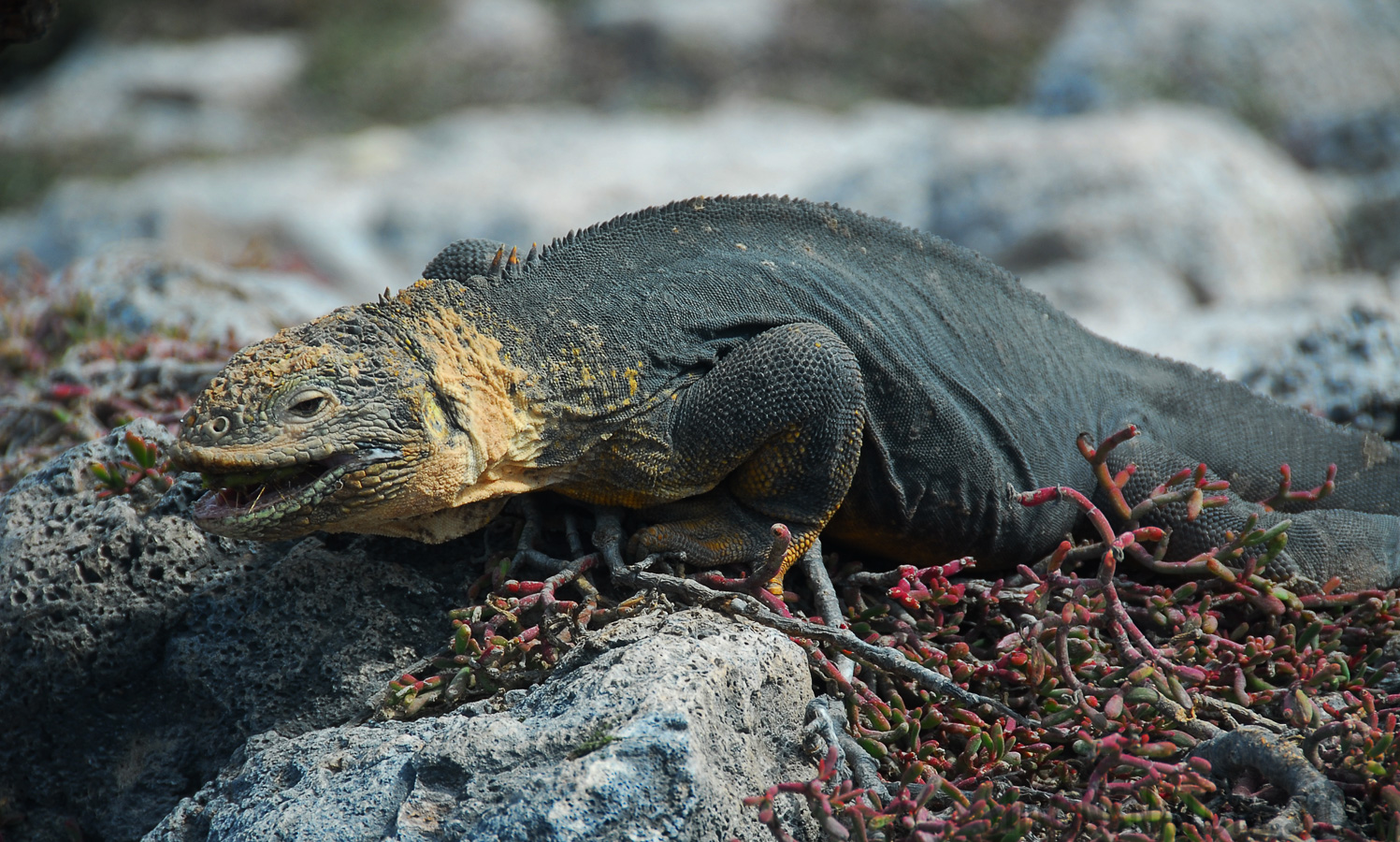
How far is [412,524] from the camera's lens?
3.09 meters

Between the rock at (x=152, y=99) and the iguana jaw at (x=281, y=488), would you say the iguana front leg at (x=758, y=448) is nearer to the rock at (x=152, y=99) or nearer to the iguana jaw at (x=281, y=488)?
the iguana jaw at (x=281, y=488)

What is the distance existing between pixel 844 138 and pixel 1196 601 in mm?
10345

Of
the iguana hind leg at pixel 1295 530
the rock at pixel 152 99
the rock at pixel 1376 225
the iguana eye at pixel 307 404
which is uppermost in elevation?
the rock at pixel 1376 225

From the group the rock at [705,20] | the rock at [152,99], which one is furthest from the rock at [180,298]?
the rock at [705,20]

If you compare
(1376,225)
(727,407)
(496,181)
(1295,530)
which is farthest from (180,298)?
(1376,225)

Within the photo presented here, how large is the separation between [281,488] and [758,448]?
4.35ft

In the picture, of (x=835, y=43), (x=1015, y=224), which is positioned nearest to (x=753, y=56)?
(x=835, y=43)

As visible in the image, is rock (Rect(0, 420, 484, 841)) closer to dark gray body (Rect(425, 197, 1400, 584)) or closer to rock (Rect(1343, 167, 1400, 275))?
dark gray body (Rect(425, 197, 1400, 584))

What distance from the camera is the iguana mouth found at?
2.72m

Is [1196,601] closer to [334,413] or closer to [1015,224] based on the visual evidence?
[334,413]

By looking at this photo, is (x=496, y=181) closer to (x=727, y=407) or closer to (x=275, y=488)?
(x=727, y=407)

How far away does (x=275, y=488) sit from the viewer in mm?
2754

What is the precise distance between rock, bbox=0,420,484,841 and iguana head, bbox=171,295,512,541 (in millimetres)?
380

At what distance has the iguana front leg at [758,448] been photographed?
3074 mm
